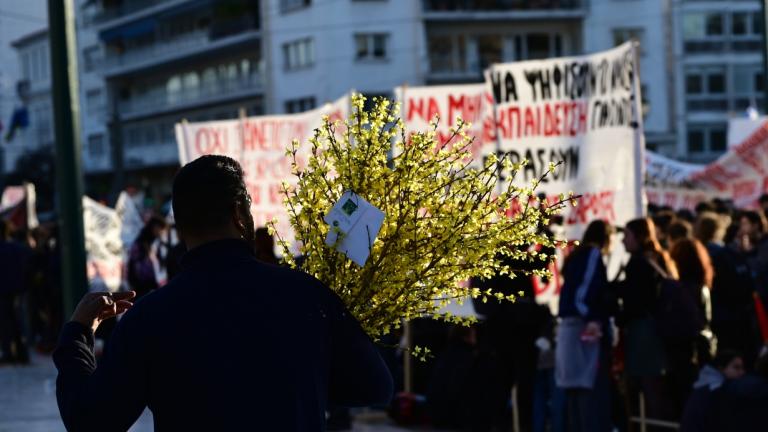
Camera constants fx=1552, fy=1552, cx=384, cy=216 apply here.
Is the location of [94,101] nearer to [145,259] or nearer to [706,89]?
[706,89]

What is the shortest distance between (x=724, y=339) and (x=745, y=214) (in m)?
2.27

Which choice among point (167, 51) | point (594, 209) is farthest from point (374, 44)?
point (594, 209)

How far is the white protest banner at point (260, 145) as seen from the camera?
15867mm

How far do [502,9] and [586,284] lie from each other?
5073 centimetres

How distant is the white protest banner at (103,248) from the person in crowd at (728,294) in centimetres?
1127

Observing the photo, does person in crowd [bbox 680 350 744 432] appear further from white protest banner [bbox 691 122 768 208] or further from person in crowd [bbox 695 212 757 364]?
white protest banner [bbox 691 122 768 208]

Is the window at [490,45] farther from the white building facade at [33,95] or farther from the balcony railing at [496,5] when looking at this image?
the white building facade at [33,95]

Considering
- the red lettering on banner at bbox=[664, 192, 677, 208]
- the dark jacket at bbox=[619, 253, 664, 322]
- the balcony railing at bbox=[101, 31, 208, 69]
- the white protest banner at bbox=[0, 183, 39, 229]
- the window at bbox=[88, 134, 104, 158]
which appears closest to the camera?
the dark jacket at bbox=[619, 253, 664, 322]

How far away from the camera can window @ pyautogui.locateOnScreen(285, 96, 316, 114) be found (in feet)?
201

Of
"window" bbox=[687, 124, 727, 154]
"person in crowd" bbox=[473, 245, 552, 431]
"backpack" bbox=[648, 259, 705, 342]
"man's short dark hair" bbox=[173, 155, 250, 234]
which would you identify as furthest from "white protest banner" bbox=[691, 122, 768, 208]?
"window" bbox=[687, 124, 727, 154]

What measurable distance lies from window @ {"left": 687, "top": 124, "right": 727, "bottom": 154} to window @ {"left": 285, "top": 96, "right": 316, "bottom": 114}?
48.4ft

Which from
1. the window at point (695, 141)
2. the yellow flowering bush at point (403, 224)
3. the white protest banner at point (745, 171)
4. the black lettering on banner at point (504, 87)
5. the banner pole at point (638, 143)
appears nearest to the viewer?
the yellow flowering bush at point (403, 224)

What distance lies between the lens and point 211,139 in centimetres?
1703

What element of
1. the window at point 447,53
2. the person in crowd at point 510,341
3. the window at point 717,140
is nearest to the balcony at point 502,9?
the window at point 447,53
